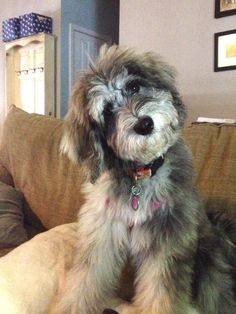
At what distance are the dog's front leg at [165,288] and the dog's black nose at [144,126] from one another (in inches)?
13.1

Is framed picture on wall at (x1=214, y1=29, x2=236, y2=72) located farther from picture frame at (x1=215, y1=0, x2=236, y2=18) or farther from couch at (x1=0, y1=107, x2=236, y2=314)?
couch at (x1=0, y1=107, x2=236, y2=314)

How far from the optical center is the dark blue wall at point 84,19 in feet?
14.3

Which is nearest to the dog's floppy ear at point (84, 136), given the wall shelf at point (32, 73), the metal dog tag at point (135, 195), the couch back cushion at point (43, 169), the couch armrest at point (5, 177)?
the metal dog tag at point (135, 195)

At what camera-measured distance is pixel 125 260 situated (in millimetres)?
1171

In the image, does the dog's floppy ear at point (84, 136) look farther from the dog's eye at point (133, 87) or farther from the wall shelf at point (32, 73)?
the wall shelf at point (32, 73)

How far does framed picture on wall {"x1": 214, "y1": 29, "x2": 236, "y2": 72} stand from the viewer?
277 centimetres

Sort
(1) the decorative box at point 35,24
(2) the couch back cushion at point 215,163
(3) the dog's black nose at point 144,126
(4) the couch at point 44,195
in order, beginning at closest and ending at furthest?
1. (3) the dog's black nose at point 144,126
2. (4) the couch at point 44,195
3. (2) the couch back cushion at point 215,163
4. (1) the decorative box at point 35,24

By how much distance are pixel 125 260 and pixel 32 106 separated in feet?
12.0

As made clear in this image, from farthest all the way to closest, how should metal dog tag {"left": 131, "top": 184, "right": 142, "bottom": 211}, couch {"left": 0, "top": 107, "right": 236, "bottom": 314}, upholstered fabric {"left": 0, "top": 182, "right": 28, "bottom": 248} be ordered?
upholstered fabric {"left": 0, "top": 182, "right": 28, "bottom": 248} → couch {"left": 0, "top": 107, "right": 236, "bottom": 314} → metal dog tag {"left": 131, "top": 184, "right": 142, "bottom": 211}

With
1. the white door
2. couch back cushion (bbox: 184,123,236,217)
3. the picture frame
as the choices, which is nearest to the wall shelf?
the white door

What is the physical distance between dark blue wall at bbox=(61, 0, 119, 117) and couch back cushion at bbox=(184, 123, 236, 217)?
2.71m

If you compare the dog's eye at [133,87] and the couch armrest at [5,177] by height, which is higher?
the dog's eye at [133,87]

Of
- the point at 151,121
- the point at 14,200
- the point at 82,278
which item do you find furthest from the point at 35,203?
the point at 151,121

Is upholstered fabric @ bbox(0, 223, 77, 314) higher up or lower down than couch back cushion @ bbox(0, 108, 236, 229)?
lower down
